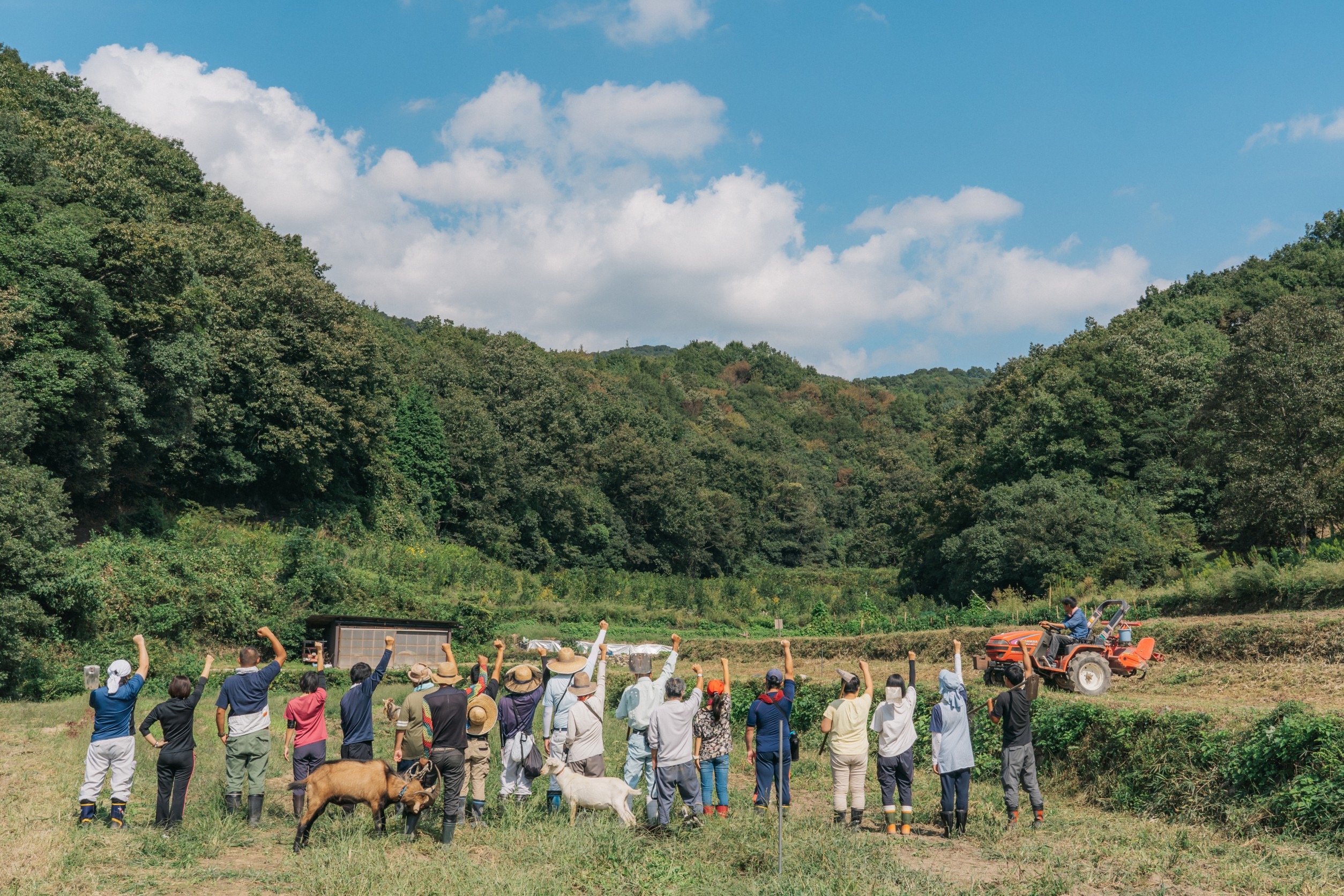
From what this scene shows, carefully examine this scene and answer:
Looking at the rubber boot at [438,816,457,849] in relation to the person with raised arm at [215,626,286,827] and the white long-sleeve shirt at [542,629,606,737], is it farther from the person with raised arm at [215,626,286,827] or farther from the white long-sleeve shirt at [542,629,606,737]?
the person with raised arm at [215,626,286,827]

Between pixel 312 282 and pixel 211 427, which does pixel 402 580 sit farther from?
pixel 312 282

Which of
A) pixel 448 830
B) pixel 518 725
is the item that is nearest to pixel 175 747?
pixel 448 830

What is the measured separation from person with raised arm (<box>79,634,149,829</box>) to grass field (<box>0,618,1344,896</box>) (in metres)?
0.40

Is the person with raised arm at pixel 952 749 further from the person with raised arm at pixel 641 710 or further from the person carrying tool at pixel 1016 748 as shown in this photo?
the person with raised arm at pixel 641 710

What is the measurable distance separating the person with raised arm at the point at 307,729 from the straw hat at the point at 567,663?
7.55 ft

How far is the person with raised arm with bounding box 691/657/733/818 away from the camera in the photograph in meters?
9.57

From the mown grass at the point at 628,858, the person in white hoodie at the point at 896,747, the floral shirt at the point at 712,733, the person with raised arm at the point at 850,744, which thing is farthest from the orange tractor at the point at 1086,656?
the floral shirt at the point at 712,733

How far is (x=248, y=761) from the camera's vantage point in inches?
360

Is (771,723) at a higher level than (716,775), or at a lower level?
higher

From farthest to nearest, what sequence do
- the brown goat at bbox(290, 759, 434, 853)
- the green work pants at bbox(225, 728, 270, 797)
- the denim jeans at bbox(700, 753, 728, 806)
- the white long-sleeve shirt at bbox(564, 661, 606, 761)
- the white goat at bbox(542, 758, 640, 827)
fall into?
the denim jeans at bbox(700, 753, 728, 806), the green work pants at bbox(225, 728, 270, 797), the white long-sleeve shirt at bbox(564, 661, 606, 761), the white goat at bbox(542, 758, 640, 827), the brown goat at bbox(290, 759, 434, 853)

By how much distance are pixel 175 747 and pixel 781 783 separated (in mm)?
5808

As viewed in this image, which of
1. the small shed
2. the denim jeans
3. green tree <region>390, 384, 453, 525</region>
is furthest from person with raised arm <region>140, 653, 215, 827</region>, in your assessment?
green tree <region>390, 384, 453, 525</region>

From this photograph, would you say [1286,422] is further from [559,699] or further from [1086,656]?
[559,699]

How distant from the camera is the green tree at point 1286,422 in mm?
26109
